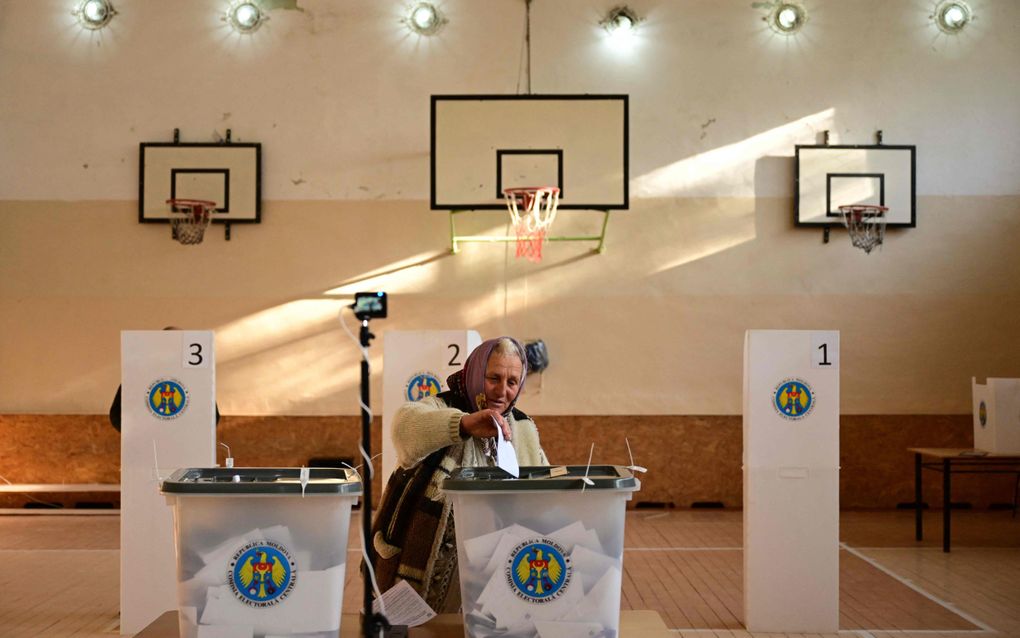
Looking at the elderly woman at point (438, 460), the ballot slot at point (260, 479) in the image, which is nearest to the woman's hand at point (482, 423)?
the elderly woman at point (438, 460)

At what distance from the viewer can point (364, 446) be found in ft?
6.33

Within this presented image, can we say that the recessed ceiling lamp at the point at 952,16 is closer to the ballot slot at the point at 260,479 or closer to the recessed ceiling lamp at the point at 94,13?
the recessed ceiling lamp at the point at 94,13

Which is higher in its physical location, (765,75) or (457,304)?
(765,75)

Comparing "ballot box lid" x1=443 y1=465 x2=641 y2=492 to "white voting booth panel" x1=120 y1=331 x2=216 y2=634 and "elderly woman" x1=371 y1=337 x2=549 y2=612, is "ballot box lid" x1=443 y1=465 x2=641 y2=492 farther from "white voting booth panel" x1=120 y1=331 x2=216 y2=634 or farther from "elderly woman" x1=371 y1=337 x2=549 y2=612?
"white voting booth panel" x1=120 y1=331 x2=216 y2=634

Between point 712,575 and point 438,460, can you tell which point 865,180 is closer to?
point 712,575

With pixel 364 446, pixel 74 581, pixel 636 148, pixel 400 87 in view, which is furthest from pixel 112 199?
pixel 364 446

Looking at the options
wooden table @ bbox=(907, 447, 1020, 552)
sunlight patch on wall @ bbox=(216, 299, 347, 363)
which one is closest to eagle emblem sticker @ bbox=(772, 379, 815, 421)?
wooden table @ bbox=(907, 447, 1020, 552)

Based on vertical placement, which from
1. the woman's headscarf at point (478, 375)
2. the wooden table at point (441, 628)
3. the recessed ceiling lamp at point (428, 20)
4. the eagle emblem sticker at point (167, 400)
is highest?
the recessed ceiling lamp at point (428, 20)

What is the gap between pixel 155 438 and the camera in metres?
4.90

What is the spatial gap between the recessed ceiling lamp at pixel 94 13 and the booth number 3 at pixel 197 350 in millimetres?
5096

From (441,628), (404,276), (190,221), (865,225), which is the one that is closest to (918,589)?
(865,225)

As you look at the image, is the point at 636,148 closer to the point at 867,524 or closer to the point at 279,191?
the point at 279,191

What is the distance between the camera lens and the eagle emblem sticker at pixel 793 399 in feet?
16.4

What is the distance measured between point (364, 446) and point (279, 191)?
23.5 feet
